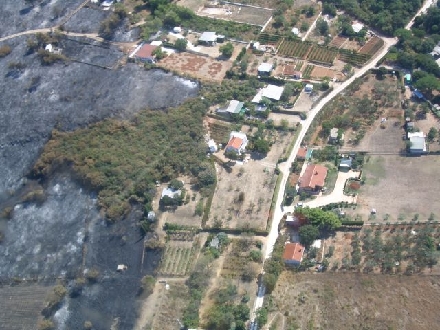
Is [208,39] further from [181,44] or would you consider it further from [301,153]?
[301,153]

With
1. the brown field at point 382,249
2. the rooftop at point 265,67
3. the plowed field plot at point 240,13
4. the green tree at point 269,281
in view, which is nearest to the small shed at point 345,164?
the brown field at point 382,249

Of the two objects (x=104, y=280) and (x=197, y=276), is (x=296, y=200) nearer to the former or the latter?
(x=197, y=276)

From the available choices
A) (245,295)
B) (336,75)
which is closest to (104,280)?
(245,295)

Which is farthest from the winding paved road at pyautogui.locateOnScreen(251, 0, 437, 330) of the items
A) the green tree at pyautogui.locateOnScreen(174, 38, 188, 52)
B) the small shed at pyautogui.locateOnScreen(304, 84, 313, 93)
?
the green tree at pyautogui.locateOnScreen(174, 38, 188, 52)

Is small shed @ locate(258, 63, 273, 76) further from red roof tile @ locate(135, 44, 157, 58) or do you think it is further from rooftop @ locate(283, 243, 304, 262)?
rooftop @ locate(283, 243, 304, 262)

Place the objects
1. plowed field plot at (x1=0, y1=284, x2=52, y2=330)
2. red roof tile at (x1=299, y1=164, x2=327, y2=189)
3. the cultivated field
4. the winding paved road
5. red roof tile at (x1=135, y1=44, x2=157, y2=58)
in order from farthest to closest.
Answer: red roof tile at (x1=135, y1=44, x2=157, y2=58) → red roof tile at (x1=299, y1=164, x2=327, y2=189) → the cultivated field → the winding paved road → plowed field plot at (x1=0, y1=284, x2=52, y2=330)

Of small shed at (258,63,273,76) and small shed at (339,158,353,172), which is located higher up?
small shed at (258,63,273,76)

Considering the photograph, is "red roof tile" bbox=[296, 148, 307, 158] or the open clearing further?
"red roof tile" bbox=[296, 148, 307, 158]
